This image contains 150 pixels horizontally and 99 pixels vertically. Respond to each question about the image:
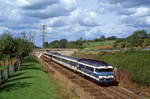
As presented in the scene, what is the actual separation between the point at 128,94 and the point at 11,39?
26.3 metres

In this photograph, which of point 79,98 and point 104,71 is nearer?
point 79,98

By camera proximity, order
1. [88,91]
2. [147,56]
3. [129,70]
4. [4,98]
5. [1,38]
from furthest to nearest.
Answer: [1,38], [147,56], [129,70], [88,91], [4,98]

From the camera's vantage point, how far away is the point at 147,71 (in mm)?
29359

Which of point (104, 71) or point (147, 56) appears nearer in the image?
point (104, 71)

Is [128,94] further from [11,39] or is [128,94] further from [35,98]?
[11,39]

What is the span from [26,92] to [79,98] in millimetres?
5287

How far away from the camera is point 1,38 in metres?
42.6

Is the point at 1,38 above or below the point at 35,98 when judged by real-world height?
above

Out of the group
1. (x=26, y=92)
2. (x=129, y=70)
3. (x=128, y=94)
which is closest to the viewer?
(x=26, y=92)

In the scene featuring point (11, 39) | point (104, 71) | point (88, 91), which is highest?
point (11, 39)

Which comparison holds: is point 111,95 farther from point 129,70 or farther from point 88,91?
point 129,70

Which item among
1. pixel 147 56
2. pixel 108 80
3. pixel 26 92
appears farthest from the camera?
pixel 147 56

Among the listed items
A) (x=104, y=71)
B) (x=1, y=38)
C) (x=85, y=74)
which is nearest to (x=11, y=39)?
(x=1, y=38)

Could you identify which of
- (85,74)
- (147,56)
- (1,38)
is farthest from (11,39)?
(147,56)
